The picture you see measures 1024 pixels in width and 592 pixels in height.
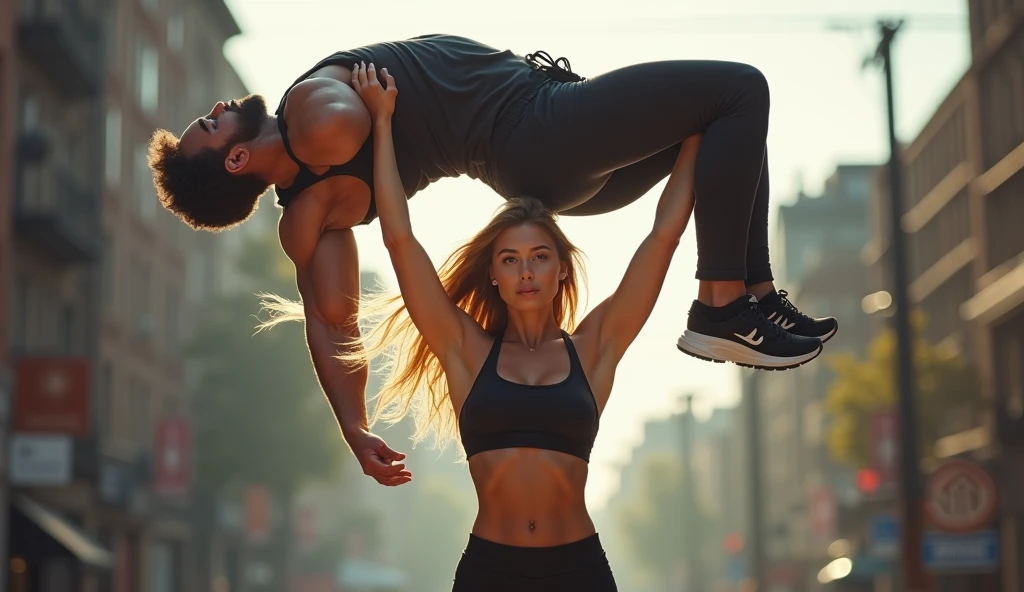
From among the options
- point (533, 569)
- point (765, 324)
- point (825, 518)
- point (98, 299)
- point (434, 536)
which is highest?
point (98, 299)

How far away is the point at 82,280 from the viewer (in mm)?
34469

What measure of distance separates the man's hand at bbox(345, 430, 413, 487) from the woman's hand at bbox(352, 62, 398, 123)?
1.19 meters

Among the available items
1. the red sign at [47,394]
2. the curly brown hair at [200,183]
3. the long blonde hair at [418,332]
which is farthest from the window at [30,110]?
the curly brown hair at [200,183]

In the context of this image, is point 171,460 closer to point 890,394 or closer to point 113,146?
point 113,146

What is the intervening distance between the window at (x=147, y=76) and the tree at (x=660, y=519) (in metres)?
76.3

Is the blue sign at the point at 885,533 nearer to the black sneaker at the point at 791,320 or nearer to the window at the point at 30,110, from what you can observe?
the window at the point at 30,110

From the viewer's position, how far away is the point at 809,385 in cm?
8131

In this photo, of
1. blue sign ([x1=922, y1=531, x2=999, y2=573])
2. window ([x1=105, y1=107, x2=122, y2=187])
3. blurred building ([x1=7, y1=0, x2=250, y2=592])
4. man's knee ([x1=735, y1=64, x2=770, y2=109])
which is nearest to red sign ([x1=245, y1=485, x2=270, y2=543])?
blurred building ([x1=7, y1=0, x2=250, y2=592])

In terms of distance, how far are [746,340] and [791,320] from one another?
0.29 m

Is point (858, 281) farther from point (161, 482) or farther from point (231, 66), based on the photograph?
point (161, 482)

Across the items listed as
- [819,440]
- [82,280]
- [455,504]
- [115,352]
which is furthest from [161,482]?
[455,504]

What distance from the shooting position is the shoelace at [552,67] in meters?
6.01

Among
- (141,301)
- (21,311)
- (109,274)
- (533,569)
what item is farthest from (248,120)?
(141,301)

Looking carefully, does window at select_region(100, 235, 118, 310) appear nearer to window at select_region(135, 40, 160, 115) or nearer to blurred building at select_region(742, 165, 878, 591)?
window at select_region(135, 40, 160, 115)
